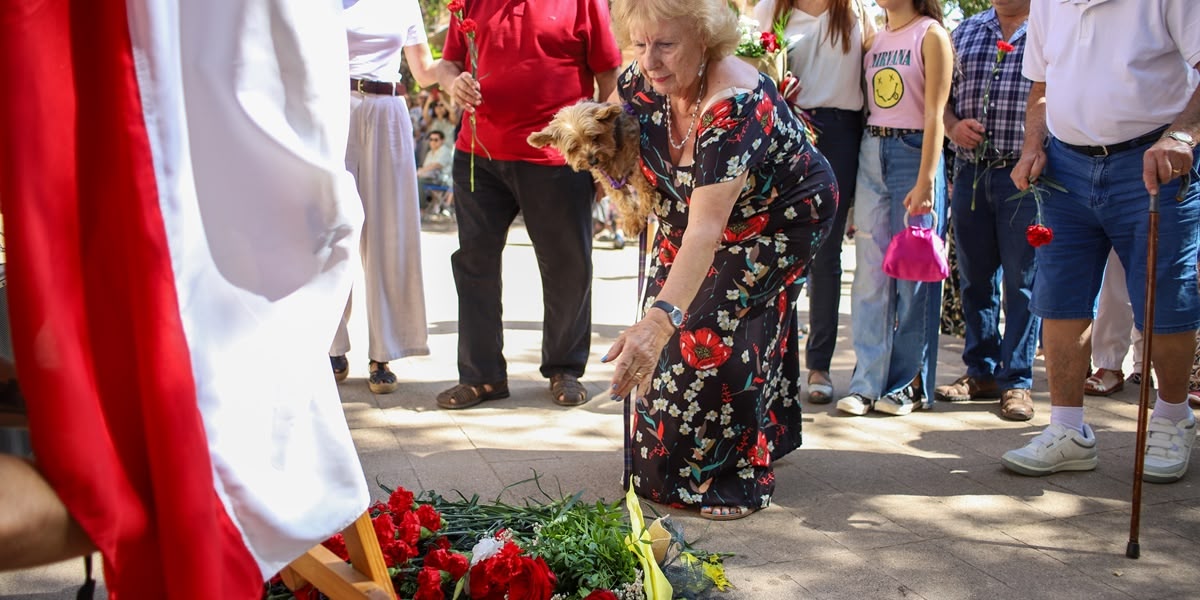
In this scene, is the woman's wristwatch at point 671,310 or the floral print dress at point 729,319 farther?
the floral print dress at point 729,319

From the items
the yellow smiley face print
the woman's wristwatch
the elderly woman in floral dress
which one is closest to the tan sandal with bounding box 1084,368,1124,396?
the yellow smiley face print

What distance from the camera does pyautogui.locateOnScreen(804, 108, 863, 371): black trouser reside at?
515 cm

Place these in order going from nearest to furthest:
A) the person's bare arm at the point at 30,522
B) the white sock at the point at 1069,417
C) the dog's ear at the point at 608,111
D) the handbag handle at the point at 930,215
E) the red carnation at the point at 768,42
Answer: the person's bare arm at the point at 30,522 → the dog's ear at the point at 608,111 → the white sock at the point at 1069,417 → the red carnation at the point at 768,42 → the handbag handle at the point at 930,215

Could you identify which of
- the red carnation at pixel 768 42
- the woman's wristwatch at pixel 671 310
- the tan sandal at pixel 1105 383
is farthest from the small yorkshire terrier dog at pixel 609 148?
the tan sandal at pixel 1105 383

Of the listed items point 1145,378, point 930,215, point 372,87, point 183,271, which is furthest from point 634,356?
Result: point 372,87

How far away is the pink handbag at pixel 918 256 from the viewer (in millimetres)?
4809

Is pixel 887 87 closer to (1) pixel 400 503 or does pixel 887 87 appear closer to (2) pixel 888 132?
(2) pixel 888 132

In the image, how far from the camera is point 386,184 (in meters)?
5.19

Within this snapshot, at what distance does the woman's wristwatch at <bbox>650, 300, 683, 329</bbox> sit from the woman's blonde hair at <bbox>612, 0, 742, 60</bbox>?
938mm

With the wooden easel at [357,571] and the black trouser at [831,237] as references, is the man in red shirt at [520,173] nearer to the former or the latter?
the black trouser at [831,237]

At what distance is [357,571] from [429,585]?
1.55ft

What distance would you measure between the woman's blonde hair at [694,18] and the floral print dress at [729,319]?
226mm

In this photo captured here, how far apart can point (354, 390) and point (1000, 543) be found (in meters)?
3.07

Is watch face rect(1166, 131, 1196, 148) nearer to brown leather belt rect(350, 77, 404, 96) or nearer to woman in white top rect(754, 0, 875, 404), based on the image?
woman in white top rect(754, 0, 875, 404)
